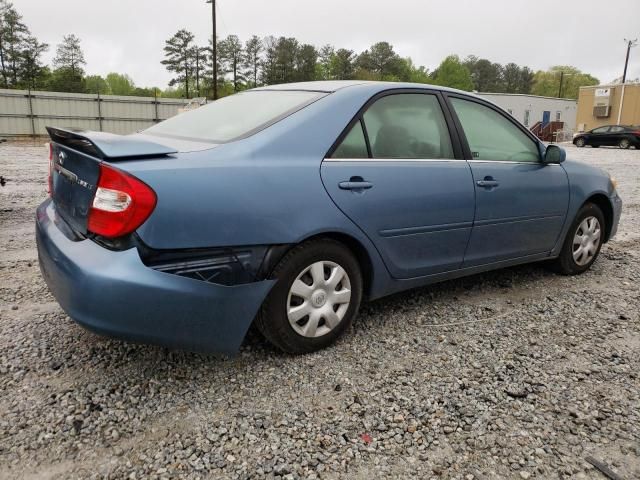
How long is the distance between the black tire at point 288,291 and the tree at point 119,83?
91.9 metres

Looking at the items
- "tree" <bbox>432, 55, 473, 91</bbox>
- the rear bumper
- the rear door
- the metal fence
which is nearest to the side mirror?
the rear door

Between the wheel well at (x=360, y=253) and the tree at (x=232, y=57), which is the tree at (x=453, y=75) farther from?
the wheel well at (x=360, y=253)

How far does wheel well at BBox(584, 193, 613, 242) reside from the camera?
4.57 m

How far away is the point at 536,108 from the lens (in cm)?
4469

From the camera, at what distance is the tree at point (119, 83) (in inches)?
3482

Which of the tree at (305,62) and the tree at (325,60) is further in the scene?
the tree at (325,60)

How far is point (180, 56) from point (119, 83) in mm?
29320

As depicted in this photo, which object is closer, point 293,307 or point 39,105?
point 293,307

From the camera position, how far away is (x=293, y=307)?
276 cm

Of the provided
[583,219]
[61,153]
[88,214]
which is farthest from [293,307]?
[583,219]

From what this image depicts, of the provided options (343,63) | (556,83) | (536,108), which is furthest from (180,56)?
(556,83)

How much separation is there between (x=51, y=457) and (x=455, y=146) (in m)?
2.84

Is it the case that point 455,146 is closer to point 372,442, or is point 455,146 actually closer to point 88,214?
point 372,442

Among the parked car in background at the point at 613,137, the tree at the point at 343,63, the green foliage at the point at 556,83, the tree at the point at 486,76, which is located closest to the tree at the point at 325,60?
the tree at the point at 343,63
